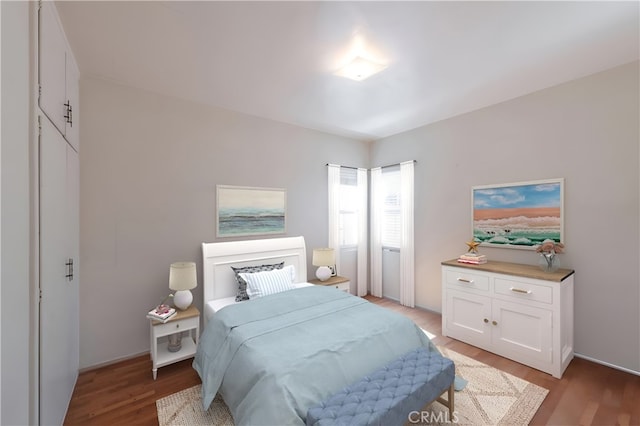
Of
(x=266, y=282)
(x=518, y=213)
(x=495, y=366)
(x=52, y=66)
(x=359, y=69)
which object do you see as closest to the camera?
(x=52, y=66)

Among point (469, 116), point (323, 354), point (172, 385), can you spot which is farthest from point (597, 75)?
point (172, 385)

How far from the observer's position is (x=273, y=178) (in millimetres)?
3758

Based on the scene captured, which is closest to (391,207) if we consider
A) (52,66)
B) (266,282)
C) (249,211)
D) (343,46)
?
(249,211)

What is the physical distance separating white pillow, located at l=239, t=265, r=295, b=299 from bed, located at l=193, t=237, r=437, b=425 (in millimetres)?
28

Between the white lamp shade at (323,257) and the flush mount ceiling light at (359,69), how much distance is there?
2.20 metres

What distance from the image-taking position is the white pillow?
2.90 meters

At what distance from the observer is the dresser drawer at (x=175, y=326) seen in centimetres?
246

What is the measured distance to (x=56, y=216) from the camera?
1.77 m

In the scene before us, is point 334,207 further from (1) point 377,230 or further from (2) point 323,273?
(2) point 323,273

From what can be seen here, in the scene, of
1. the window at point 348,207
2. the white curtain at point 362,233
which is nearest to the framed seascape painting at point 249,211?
the window at point 348,207

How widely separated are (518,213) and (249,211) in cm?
321

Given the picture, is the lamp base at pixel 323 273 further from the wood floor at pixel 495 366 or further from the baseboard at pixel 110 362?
the baseboard at pixel 110 362

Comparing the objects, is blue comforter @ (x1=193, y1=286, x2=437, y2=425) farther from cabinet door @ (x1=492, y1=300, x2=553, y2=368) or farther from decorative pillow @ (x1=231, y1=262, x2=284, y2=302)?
cabinet door @ (x1=492, y1=300, x2=553, y2=368)

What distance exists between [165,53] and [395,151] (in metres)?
3.35
